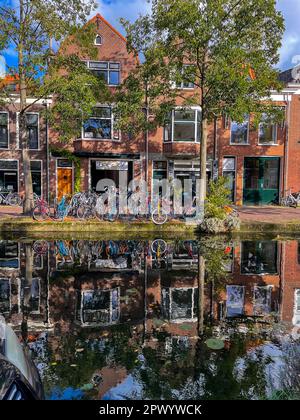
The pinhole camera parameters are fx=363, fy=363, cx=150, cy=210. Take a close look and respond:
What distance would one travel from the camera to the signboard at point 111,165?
2275 cm

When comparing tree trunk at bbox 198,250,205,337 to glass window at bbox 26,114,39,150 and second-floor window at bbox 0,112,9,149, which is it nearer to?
glass window at bbox 26,114,39,150

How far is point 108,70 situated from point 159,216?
12561mm

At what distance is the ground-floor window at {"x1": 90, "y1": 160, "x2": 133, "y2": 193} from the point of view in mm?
22797

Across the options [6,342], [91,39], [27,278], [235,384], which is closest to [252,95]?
[91,39]

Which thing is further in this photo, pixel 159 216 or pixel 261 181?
pixel 261 181

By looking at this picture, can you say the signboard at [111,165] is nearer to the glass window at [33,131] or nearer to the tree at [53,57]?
the glass window at [33,131]

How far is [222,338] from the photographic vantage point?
15.9 ft

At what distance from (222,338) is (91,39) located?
45.9ft

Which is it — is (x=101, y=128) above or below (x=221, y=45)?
below

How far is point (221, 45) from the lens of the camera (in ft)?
44.4

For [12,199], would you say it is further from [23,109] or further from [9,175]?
[23,109]

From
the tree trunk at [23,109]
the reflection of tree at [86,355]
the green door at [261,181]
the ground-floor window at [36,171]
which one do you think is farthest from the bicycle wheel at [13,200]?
the reflection of tree at [86,355]

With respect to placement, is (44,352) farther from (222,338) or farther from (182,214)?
(182,214)

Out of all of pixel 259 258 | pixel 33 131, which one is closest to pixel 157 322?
pixel 259 258
